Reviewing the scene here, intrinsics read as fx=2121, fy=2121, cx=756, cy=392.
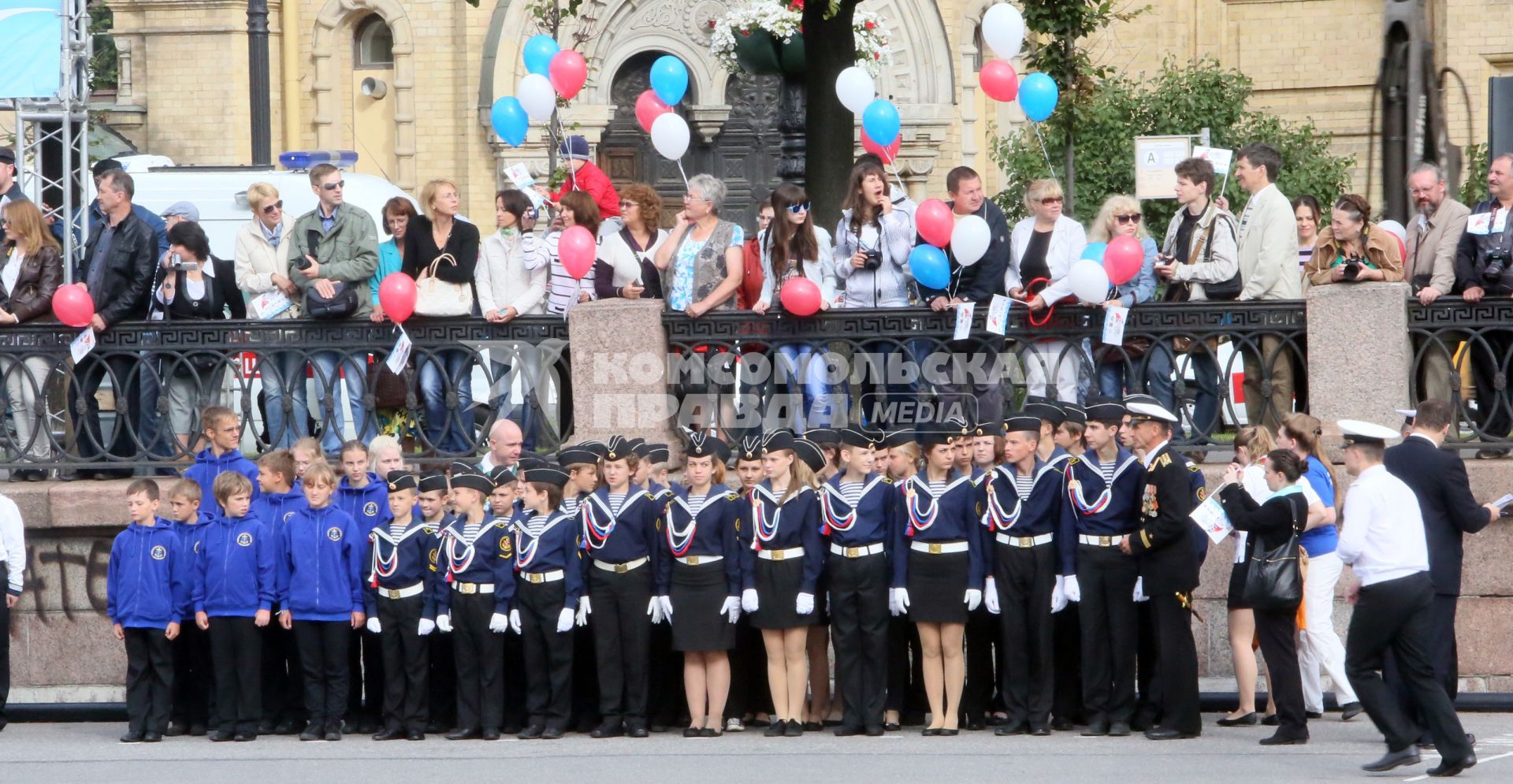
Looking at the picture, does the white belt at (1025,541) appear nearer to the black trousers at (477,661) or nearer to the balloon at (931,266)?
the balloon at (931,266)

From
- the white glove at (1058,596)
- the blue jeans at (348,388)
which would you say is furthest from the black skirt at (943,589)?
the blue jeans at (348,388)

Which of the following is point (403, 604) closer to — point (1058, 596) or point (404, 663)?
point (404, 663)

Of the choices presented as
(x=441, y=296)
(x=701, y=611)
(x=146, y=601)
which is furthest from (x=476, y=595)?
(x=441, y=296)

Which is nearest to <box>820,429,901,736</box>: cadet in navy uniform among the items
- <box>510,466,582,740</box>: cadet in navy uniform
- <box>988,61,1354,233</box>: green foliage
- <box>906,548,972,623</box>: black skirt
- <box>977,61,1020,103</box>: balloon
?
<box>906,548,972,623</box>: black skirt

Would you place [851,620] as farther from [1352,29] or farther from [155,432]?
[1352,29]

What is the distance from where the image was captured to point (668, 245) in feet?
41.0

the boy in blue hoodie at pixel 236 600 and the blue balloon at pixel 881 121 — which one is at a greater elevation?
the blue balloon at pixel 881 121

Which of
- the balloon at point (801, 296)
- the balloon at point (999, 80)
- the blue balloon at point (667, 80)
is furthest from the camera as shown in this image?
the blue balloon at point (667, 80)

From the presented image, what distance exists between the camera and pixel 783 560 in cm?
1106

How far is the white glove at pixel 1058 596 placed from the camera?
35.8ft

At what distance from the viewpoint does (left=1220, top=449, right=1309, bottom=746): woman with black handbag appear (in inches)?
408

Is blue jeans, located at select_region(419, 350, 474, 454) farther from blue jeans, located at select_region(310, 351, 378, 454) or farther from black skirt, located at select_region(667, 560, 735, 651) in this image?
black skirt, located at select_region(667, 560, 735, 651)

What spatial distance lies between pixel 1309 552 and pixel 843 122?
480 cm

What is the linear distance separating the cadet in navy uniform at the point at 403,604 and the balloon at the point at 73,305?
238cm
